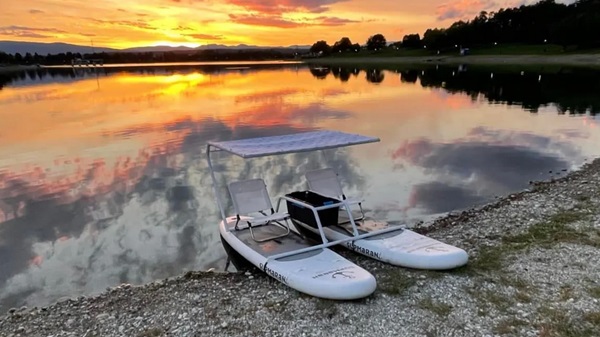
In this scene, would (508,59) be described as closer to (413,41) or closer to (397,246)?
(413,41)

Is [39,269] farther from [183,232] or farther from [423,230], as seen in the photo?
[423,230]

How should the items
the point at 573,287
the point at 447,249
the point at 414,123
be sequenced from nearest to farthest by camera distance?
the point at 573,287, the point at 447,249, the point at 414,123

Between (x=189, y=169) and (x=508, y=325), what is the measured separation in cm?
1635

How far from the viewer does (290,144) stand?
10828 millimetres

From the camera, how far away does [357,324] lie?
779cm

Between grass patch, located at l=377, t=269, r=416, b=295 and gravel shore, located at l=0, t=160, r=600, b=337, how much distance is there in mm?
21

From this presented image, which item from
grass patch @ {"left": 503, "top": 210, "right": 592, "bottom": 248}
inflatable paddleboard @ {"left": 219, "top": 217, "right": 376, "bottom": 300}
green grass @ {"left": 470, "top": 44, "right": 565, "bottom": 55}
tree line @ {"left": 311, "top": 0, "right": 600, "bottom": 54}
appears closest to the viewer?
inflatable paddleboard @ {"left": 219, "top": 217, "right": 376, "bottom": 300}

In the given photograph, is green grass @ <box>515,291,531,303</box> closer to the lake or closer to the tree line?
the lake

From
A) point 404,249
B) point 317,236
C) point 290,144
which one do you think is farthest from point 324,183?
point 404,249

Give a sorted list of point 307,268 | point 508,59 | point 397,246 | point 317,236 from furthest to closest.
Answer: point 508,59, point 317,236, point 397,246, point 307,268

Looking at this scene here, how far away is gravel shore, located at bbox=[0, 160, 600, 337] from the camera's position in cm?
766

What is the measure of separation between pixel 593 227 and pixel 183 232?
11580mm

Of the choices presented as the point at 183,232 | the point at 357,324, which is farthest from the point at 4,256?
the point at 357,324

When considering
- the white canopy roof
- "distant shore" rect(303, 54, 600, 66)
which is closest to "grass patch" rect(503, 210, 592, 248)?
the white canopy roof
